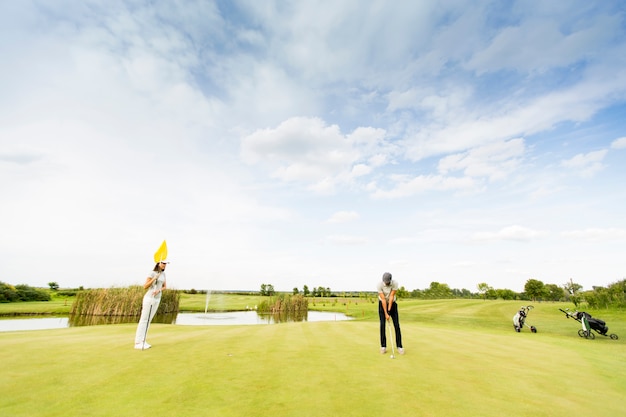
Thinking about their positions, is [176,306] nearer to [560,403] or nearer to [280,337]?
[280,337]

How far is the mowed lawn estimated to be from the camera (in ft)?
14.7

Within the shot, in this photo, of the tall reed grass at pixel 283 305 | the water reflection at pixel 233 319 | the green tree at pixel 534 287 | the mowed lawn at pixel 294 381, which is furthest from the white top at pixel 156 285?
the green tree at pixel 534 287

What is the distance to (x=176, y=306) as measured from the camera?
4531cm

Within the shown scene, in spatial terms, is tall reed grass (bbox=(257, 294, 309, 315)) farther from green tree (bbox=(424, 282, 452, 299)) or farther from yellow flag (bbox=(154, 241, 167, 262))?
green tree (bbox=(424, 282, 452, 299))

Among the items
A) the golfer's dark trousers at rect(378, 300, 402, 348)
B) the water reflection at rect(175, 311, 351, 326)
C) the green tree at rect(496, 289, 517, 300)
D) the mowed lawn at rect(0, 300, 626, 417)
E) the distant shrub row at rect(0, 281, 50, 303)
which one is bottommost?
the water reflection at rect(175, 311, 351, 326)

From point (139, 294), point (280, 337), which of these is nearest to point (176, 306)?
point (139, 294)

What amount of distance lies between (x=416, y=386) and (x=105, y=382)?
18.4 ft

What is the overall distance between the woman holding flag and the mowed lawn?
0.39 m

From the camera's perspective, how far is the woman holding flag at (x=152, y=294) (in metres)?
8.47

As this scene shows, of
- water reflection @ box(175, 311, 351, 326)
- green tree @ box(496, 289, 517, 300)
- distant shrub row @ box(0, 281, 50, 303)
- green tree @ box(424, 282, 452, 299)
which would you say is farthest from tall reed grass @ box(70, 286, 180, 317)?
green tree @ box(496, 289, 517, 300)

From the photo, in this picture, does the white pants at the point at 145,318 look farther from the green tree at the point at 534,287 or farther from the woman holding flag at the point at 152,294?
Result: the green tree at the point at 534,287

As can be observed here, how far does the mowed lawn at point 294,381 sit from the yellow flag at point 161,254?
2524 millimetres

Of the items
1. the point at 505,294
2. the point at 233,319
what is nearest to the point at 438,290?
the point at 505,294

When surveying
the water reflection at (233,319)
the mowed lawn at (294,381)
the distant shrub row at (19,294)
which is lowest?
the water reflection at (233,319)
